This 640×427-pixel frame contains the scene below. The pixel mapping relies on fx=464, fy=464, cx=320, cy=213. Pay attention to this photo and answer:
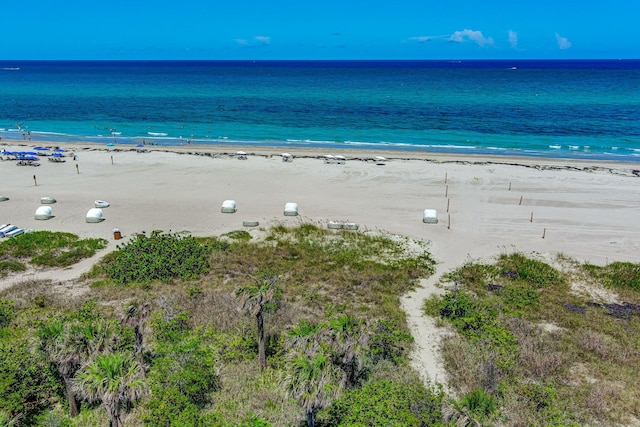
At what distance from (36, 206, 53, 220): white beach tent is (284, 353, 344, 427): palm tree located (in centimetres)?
3094

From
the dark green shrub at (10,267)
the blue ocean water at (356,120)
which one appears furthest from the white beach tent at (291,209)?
the blue ocean water at (356,120)

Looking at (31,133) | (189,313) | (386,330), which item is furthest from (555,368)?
(31,133)

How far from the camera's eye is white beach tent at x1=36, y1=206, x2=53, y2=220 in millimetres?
36219

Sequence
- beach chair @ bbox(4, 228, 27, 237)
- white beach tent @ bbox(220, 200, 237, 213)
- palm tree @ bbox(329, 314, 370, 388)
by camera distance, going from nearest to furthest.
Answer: palm tree @ bbox(329, 314, 370, 388)
beach chair @ bbox(4, 228, 27, 237)
white beach tent @ bbox(220, 200, 237, 213)

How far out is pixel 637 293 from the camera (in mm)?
25812

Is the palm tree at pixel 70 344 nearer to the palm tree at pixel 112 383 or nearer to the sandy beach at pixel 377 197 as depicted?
the palm tree at pixel 112 383

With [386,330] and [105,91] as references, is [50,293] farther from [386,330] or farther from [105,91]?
[105,91]

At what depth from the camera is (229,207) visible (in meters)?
38.0

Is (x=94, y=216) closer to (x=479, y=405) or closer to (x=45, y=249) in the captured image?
(x=45, y=249)

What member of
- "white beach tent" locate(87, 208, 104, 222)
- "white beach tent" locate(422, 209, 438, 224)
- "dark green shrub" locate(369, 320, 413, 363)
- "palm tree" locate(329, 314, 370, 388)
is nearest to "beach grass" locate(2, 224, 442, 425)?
"dark green shrub" locate(369, 320, 413, 363)

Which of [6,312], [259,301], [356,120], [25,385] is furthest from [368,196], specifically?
[356,120]

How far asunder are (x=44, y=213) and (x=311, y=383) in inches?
1256

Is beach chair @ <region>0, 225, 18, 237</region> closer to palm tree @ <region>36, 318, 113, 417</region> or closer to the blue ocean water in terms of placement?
palm tree @ <region>36, 318, 113, 417</region>

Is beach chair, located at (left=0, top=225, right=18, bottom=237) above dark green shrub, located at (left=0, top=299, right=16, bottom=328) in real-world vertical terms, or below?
above
